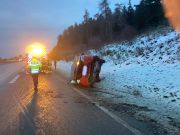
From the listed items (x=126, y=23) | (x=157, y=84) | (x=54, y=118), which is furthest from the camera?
(x=126, y=23)

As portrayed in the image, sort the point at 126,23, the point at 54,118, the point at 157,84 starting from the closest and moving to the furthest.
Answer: the point at 54,118 → the point at 157,84 → the point at 126,23

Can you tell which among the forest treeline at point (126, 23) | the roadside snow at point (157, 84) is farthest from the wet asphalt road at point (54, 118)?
the forest treeline at point (126, 23)

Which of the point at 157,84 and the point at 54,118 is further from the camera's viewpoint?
the point at 157,84

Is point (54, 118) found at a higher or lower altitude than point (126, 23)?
lower

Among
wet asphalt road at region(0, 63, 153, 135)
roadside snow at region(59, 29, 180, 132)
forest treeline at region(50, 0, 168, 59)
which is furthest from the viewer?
forest treeline at region(50, 0, 168, 59)

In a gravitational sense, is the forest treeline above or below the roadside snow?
above

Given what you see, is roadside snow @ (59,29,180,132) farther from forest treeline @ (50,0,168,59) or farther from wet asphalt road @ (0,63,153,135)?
forest treeline @ (50,0,168,59)

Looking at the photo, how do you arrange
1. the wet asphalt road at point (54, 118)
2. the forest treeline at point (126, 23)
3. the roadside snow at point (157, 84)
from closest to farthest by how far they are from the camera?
the wet asphalt road at point (54, 118)
the roadside snow at point (157, 84)
the forest treeline at point (126, 23)

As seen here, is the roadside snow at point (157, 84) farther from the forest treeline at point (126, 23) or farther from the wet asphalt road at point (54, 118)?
the forest treeline at point (126, 23)

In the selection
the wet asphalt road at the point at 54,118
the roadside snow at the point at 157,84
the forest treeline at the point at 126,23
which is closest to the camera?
the wet asphalt road at the point at 54,118

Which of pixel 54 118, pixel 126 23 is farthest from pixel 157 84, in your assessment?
pixel 126 23

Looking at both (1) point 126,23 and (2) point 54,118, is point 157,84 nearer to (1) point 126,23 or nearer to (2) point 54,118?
(2) point 54,118

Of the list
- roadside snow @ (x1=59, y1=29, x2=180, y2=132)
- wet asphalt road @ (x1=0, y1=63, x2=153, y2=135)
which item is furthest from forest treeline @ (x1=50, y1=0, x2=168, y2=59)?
wet asphalt road @ (x1=0, y1=63, x2=153, y2=135)

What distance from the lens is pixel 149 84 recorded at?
695 inches
